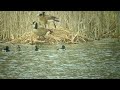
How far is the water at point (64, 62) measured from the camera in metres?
4.36

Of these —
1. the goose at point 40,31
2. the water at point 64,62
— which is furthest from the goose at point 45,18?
the water at point 64,62

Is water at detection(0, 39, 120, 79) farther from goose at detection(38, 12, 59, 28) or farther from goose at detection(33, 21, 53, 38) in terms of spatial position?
goose at detection(38, 12, 59, 28)

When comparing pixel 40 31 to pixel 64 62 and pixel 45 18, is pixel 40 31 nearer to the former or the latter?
pixel 45 18

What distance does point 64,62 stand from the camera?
4.38 meters

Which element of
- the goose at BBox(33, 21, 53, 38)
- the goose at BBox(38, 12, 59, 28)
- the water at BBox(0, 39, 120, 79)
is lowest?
the water at BBox(0, 39, 120, 79)

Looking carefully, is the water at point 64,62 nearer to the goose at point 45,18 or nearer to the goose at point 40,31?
the goose at point 40,31

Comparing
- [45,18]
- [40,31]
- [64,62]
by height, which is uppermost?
[45,18]

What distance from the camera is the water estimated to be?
4.36 m


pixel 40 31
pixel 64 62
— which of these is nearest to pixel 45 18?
pixel 40 31

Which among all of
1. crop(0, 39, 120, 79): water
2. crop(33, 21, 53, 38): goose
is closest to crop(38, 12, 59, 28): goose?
crop(33, 21, 53, 38): goose

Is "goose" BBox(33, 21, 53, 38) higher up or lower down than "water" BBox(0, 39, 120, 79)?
higher up

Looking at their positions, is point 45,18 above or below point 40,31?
above
